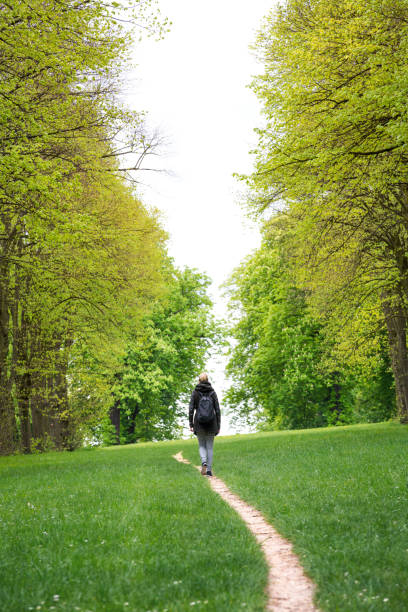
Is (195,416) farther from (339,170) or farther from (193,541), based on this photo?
(193,541)

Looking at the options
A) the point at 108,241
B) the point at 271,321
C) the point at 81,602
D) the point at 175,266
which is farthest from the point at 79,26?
the point at 175,266

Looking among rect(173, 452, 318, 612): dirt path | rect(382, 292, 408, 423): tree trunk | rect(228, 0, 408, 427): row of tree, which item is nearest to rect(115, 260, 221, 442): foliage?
rect(228, 0, 408, 427): row of tree

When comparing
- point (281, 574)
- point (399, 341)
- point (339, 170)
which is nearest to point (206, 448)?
point (339, 170)

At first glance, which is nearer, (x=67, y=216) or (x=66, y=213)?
(x=67, y=216)

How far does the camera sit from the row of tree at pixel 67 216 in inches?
520

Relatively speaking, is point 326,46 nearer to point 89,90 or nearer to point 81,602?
point 89,90

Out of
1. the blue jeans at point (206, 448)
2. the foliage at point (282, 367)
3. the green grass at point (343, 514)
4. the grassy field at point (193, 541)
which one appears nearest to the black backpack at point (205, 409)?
the blue jeans at point (206, 448)

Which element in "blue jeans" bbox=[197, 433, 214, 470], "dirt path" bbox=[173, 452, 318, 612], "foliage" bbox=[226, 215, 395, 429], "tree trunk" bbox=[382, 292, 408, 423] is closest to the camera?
"dirt path" bbox=[173, 452, 318, 612]

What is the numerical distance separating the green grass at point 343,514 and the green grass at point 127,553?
65 cm

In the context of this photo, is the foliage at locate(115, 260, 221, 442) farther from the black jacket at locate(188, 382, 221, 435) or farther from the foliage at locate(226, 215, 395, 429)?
the black jacket at locate(188, 382, 221, 435)

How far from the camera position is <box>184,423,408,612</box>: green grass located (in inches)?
196

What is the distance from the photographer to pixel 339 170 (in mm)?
13469

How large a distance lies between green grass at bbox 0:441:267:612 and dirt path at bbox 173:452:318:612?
137 mm

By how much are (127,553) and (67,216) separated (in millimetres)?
9989
